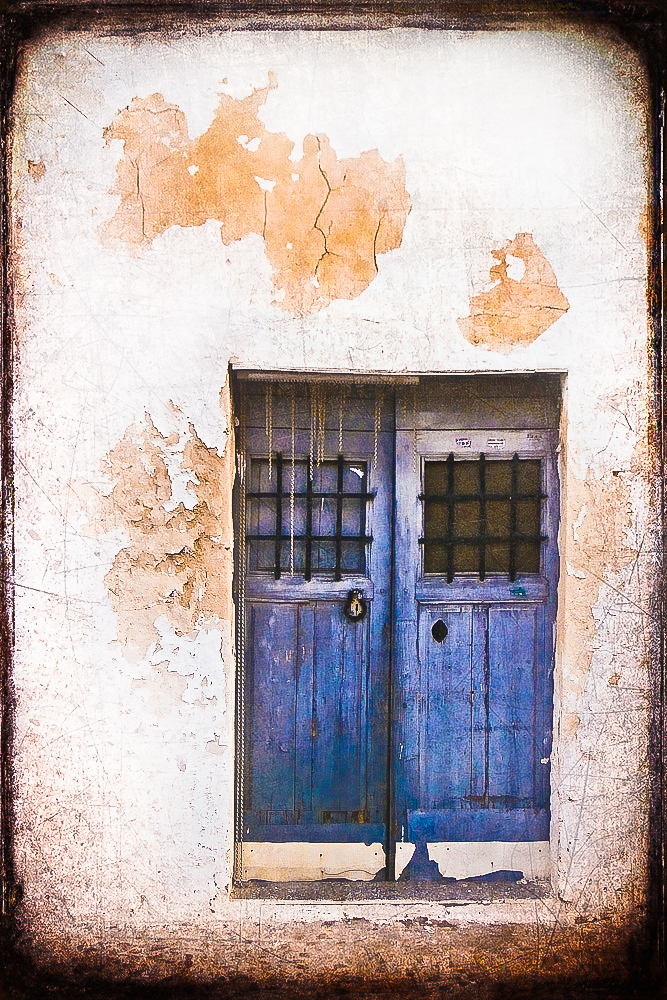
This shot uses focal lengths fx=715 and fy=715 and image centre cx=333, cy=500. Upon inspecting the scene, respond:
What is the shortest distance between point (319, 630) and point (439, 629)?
426 mm

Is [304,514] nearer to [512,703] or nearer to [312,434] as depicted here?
[312,434]

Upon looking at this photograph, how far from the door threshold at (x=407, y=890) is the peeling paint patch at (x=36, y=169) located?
2.39m

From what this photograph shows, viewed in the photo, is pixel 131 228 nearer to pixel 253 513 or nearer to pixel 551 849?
pixel 253 513

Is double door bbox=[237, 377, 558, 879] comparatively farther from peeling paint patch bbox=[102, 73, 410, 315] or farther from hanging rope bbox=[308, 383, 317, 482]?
peeling paint patch bbox=[102, 73, 410, 315]

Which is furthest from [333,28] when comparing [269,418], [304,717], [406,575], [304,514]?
[304,717]

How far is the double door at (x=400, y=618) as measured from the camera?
251cm

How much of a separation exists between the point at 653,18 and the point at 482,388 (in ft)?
4.17

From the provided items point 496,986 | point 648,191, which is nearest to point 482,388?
point 648,191

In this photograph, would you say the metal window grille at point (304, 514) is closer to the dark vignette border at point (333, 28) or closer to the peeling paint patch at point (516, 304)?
the peeling paint patch at point (516, 304)

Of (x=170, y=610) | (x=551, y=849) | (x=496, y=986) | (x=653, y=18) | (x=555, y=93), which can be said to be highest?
(x=653, y=18)

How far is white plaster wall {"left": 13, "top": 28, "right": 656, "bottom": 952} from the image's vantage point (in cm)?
225

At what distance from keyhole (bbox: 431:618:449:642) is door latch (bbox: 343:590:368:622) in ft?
0.82

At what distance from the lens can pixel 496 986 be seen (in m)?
2.33

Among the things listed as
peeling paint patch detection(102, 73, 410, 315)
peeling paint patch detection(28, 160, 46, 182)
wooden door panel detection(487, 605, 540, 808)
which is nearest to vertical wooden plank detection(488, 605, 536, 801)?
wooden door panel detection(487, 605, 540, 808)
